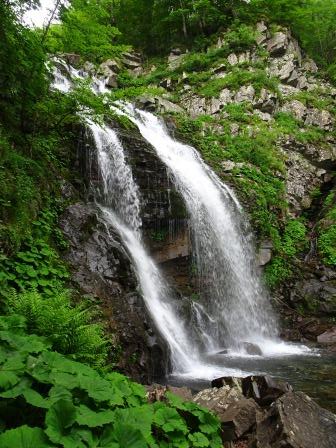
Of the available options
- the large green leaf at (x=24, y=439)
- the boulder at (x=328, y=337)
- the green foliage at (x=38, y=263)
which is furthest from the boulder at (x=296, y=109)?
the large green leaf at (x=24, y=439)

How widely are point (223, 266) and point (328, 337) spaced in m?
3.51

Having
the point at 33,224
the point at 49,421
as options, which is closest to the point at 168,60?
the point at 33,224

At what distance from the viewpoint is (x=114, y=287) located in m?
7.25

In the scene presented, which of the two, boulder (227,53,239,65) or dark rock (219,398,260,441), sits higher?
boulder (227,53,239,65)

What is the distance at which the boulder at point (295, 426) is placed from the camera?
12.1 ft

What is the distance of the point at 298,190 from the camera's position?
16.9 m

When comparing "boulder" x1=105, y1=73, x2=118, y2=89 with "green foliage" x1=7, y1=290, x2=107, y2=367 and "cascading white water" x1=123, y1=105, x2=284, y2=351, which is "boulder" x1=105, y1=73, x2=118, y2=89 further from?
"green foliage" x1=7, y1=290, x2=107, y2=367

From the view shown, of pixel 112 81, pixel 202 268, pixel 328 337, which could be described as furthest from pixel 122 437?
pixel 112 81

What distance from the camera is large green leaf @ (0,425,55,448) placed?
1848 millimetres

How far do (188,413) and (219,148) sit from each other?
14824 mm

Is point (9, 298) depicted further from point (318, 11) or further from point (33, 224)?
point (318, 11)

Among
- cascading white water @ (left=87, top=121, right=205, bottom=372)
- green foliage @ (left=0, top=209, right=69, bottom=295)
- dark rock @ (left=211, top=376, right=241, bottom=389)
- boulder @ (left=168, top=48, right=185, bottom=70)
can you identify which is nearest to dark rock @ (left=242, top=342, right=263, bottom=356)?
cascading white water @ (left=87, top=121, right=205, bottom=372)

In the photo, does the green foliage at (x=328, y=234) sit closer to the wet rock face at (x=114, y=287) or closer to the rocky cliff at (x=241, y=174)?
the rocky cliff at (x=241, y=174)

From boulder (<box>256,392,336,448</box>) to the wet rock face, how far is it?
9.20 feet
